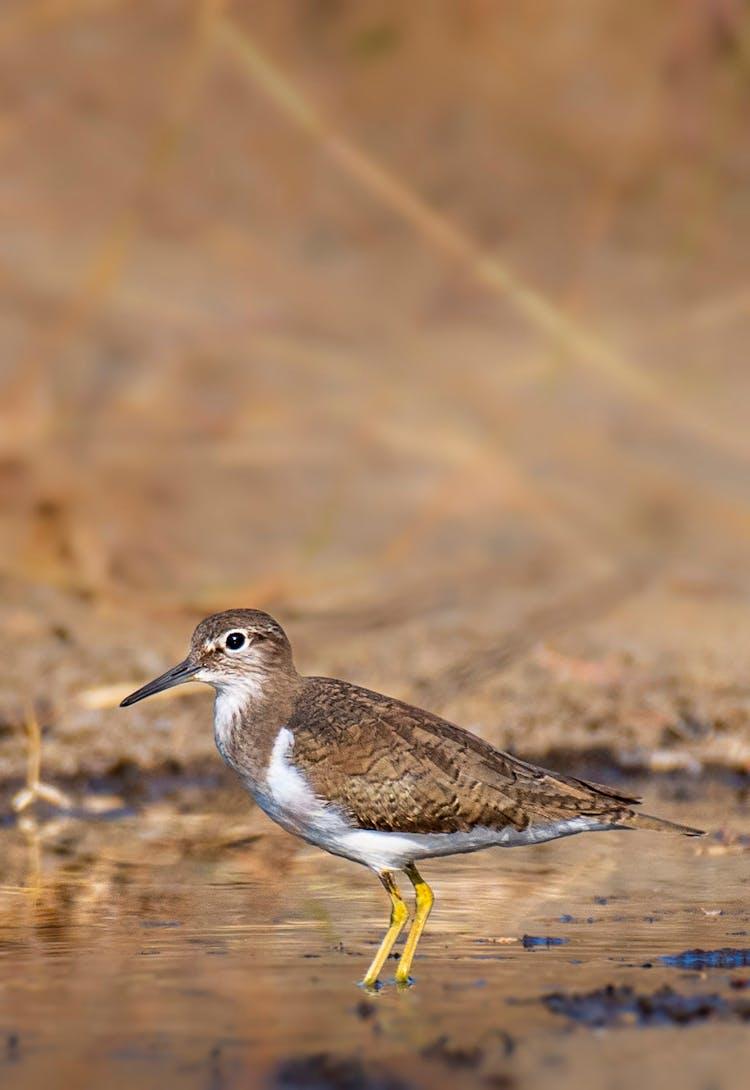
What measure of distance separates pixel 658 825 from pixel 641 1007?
1150 mm

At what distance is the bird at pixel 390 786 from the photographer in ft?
21.1

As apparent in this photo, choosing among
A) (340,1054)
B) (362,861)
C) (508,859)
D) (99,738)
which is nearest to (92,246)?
(99,738)

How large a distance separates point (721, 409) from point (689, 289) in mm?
1180

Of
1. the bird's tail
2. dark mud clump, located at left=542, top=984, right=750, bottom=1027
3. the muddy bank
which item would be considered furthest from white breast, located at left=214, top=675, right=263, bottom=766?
the muddy bank

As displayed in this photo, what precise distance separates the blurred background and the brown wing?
555cm

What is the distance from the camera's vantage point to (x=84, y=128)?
1485cm

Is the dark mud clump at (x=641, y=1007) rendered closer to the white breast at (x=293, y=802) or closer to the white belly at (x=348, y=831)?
the white belly at (x=348, y=831)

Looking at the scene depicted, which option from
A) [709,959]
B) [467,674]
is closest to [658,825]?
[709,959]

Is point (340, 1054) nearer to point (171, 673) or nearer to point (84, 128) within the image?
point (171, 673)

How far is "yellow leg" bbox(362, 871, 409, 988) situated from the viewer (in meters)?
5.95

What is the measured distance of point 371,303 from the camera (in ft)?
48.3

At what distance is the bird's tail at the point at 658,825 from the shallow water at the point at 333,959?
0.37 m

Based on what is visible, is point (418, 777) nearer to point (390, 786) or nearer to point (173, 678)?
point (390, 786)

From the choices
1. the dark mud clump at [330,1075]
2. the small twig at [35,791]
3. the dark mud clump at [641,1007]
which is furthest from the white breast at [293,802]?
the small twig at [35,791]
